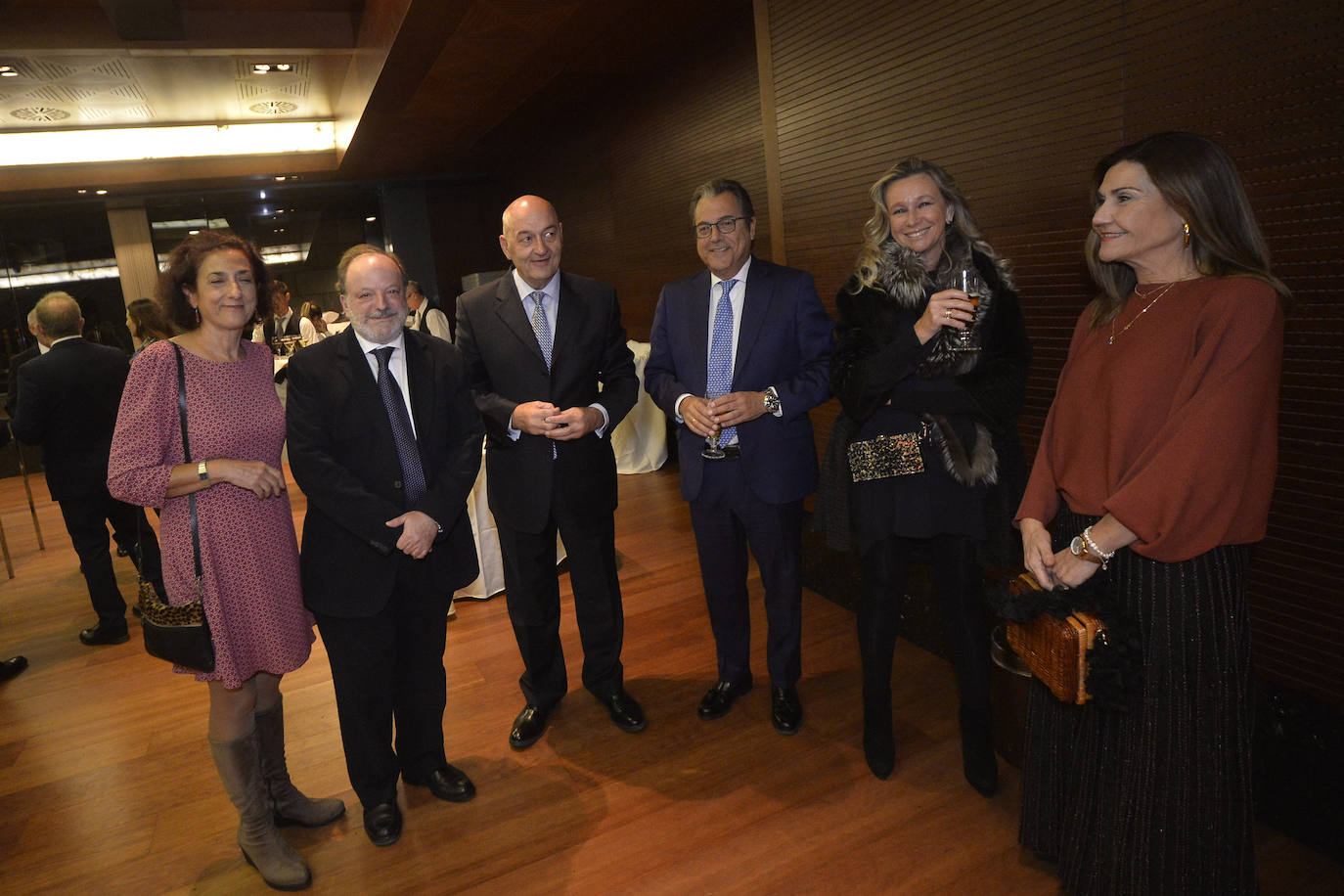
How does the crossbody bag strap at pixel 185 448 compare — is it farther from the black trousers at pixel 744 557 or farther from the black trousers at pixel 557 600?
the black trousers at pixel 744 557

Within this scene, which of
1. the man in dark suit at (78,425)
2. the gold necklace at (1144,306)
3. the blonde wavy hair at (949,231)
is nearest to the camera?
the gold necklace at (1144,306)

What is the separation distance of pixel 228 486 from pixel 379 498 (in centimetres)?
38

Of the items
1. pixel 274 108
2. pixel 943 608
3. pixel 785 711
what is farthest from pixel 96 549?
pixel 274 108

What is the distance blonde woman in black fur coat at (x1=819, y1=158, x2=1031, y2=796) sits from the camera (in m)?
2.14

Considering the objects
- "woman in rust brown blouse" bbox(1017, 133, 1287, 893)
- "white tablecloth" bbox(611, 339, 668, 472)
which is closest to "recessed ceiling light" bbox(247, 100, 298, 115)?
"white tablecloth" bbox(611, 339, 668, 472)

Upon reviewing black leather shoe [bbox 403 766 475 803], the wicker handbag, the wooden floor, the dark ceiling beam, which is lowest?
the wooden floor

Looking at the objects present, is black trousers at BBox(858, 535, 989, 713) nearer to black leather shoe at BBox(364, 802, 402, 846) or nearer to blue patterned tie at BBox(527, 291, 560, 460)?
blue patterned tie at BBox(527, 291, 560, 460)

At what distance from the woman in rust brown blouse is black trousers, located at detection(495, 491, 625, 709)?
1.49 meters

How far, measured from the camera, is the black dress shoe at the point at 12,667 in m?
3.93

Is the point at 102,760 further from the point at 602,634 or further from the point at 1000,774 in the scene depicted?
the point at 1000,774

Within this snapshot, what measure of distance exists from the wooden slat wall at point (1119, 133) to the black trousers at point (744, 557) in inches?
37.1

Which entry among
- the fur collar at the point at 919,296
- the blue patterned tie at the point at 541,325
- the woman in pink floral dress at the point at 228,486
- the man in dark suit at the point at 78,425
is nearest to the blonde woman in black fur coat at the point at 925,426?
the fur collar at the point at 919,296

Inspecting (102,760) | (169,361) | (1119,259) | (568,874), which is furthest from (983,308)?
(102,760)

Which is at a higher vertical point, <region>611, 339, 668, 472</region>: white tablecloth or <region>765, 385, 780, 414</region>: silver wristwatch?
<region>765, 385, 780, 414</region>: silver wristwatch
